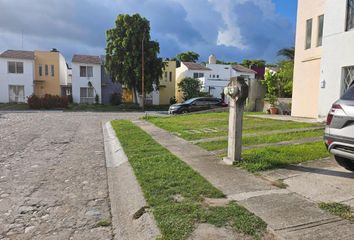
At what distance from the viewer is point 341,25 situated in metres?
12.5

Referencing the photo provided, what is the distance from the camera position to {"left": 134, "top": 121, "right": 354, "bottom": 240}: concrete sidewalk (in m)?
3.51

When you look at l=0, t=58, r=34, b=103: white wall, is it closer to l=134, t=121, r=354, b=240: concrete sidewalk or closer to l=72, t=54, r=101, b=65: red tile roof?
l=72, t=54, r=101, b=65: red tile roof

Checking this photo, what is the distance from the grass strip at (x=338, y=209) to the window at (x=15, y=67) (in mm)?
43742

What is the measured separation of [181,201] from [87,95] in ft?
136

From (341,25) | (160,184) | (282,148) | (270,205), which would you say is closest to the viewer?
(270,205)

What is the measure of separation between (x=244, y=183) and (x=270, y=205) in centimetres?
108

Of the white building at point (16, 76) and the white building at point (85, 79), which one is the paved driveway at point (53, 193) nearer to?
the white building at point (85, 79)

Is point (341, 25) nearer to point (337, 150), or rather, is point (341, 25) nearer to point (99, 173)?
point (337, 150)

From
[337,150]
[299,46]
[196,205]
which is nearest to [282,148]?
[337,150]

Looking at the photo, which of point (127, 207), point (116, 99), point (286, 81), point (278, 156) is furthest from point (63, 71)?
point (127, 207)

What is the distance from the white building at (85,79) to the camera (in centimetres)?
4291

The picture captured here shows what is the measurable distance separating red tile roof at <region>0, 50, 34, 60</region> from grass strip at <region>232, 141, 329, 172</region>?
133 feet

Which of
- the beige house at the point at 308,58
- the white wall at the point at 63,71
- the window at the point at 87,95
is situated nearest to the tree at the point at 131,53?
the window at the point at 87,95

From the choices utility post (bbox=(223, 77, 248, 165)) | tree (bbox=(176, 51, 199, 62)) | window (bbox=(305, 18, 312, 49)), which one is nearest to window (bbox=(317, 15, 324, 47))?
window (bbox=(305, 18, 312, 49))
